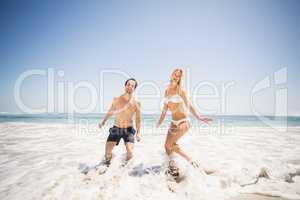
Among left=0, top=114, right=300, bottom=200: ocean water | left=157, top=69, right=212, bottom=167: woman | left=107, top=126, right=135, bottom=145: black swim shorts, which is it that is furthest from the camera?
left=107, top=126, right=135, bottom=145: black swim shorts

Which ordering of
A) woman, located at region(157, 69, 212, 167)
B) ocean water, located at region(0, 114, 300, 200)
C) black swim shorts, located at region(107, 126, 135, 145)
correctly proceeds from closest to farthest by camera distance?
1. ocean water, located at region(0, 114, 300, 200)
2. woman, located at region(157, 69, 212, 167)
3. black swim shorts, located at region(107, 126, 135, 145)

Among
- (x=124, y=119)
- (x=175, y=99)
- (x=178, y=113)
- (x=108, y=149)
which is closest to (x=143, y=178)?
(x=108, y=149)

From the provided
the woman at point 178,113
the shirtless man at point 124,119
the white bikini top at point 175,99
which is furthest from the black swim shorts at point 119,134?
the white bikini top at point 175,99

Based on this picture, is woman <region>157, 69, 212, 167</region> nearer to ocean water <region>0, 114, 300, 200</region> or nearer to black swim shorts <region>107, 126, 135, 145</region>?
ocean water <region>0, 114, 300, 200</region>

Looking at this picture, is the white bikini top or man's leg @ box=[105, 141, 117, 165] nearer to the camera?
the white bikini top

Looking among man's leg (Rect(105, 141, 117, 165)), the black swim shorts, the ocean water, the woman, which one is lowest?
the ocean water

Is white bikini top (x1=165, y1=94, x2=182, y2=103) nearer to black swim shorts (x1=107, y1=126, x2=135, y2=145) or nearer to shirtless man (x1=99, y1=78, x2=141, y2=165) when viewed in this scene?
shirtless man (x1=99, y1=78, x2=141, y2=165)

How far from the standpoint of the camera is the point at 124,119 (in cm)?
408

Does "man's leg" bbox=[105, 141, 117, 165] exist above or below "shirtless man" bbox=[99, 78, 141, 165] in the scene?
below

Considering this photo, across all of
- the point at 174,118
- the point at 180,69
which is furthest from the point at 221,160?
the point at 180,69

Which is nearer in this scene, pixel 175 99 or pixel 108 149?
pixel 175 99

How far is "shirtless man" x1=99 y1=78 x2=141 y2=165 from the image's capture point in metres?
4.01

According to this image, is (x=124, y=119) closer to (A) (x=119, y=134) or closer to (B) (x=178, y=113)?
(A) (x=119, y=134)

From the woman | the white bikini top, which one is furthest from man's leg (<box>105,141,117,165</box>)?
the white bikini top
